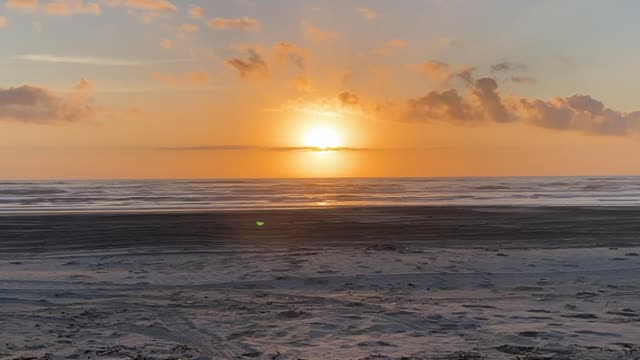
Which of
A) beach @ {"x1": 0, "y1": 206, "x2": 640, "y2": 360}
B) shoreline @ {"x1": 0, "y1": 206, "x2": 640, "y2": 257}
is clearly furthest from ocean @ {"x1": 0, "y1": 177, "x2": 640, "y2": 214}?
beach @ {"x1": 0, "y1": 206, "x2": 640, "y2": 360}

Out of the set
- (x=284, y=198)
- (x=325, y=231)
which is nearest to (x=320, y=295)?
(x=325, y=231)

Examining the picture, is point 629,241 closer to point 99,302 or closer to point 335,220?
point 335,220

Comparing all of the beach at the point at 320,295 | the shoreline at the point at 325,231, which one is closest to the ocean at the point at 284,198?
the shoreline at the point at 325,231

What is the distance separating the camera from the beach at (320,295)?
786 cm

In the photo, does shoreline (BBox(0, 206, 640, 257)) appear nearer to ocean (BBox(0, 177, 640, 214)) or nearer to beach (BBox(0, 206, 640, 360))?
beach (BBox(0, 206, 640, 360))

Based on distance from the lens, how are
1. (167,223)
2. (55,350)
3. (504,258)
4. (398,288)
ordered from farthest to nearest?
1. (167,223)
2. (504,258)
3. (398,288)
4. (55,350)

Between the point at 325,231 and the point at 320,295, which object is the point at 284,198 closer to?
the point at 325,231

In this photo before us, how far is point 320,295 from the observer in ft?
37.0

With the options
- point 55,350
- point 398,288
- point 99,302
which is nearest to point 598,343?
point 398,288

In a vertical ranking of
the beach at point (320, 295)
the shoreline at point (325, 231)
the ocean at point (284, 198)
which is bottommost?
the beach at point (320, 295)

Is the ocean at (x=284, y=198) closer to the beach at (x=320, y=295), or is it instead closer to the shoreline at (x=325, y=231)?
the shoreline at (x=325, y=231)

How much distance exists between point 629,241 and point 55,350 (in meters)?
18.3

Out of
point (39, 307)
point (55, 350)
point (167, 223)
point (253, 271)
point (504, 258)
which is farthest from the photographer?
point (167, 223)

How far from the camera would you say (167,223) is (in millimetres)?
26609
